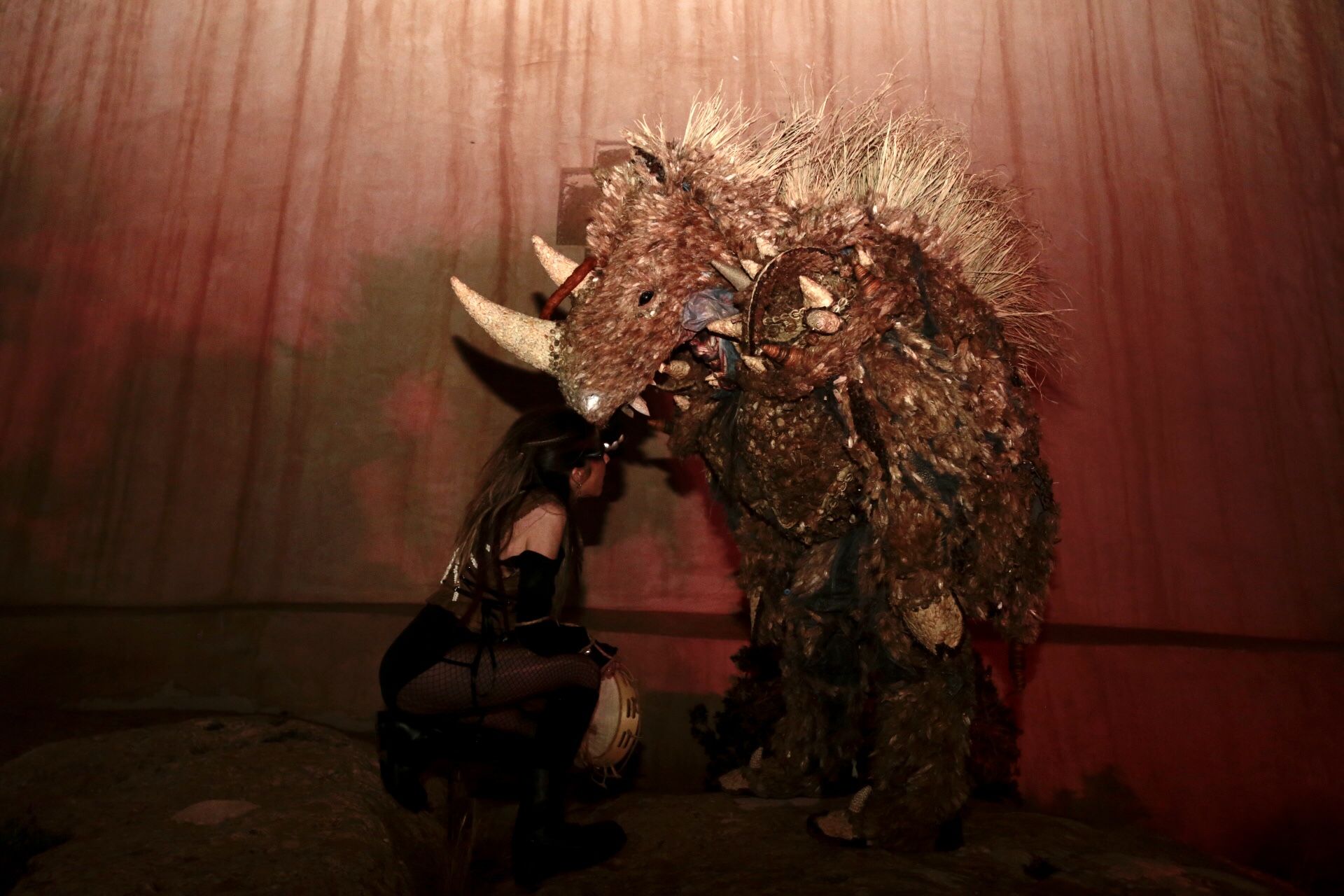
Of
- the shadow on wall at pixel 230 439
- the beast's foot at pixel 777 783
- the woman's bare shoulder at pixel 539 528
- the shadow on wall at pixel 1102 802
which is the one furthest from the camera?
the shadow on wall at pixel 230 439

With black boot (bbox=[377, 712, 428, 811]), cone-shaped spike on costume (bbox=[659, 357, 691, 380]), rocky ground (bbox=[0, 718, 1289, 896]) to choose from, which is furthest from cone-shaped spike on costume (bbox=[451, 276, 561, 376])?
rocky ground (bbox=[0, 718, 1289, 896])

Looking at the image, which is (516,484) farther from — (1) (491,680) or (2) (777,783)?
(2) (777,783)

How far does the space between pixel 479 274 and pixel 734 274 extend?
1.70m

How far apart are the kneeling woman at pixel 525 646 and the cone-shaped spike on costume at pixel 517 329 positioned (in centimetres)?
24

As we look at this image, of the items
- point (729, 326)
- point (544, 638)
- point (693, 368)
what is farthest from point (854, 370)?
point (544, 638)

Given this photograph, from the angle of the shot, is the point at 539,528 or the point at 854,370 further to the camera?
the point at 539,528

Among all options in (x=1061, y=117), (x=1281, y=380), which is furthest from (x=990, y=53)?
(x=1281, y=380)

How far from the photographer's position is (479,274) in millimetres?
3111

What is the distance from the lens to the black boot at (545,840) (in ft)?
5.83

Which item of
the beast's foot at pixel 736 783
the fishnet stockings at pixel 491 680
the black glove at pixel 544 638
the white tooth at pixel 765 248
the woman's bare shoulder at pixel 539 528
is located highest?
the white tooth at pixel 765 248

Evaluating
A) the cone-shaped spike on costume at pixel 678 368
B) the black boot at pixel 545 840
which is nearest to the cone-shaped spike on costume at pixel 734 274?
the cone-shaped spike on costume at pixel 678 368

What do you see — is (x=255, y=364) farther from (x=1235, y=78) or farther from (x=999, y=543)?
(x=1235, y=78)

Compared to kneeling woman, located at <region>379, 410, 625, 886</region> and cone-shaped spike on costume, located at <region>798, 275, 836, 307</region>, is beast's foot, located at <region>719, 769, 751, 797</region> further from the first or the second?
cone-shaped spike on costume, located at <region>798, 275, 836, 307</region>

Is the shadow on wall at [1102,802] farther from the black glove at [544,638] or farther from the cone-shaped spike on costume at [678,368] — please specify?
the cone-shaped spike on costume at [678,368]
